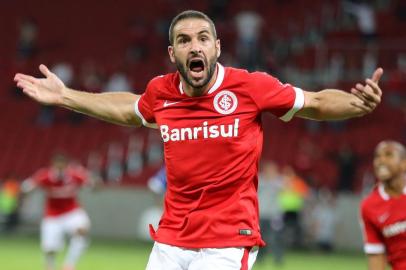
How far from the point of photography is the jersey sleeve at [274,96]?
6180mm

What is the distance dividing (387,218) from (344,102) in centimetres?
200

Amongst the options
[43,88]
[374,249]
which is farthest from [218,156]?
[374,249]

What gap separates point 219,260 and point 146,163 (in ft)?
69.3

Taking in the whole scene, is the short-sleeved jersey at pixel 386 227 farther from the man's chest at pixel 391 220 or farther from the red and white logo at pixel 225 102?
the red and white logo at pixel 225 102

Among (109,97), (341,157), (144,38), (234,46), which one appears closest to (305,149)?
(341,157)

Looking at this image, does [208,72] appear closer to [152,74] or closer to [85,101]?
[85,101]

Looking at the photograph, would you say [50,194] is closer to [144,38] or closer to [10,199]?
[10,199]

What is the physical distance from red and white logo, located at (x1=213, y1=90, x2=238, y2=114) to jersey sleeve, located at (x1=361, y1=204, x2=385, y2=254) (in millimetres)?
2189

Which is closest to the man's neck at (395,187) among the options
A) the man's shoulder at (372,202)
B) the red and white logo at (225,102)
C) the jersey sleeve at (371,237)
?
the man's shoulder at (372,202)

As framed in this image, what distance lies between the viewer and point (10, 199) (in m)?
27.6

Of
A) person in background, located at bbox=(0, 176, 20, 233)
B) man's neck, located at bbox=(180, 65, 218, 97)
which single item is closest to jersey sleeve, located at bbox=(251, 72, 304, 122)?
man's neck, located at bbox=(180, 65, 218, 97)

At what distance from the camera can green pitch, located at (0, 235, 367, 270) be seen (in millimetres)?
18328

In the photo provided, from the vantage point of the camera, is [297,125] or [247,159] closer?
[247,159]

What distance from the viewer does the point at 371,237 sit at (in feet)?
25.7
